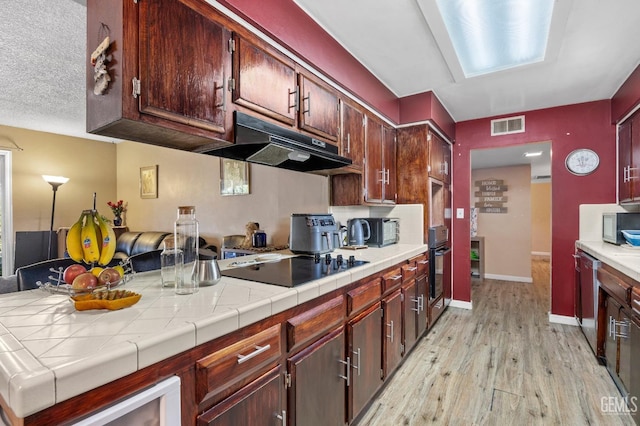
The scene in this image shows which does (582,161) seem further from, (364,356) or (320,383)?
(320,383)

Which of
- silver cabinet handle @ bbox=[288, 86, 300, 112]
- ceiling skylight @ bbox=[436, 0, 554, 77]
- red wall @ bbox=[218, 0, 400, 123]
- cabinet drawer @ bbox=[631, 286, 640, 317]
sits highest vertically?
ceiling skylight @ bbox=[436, 0, 554, 77]

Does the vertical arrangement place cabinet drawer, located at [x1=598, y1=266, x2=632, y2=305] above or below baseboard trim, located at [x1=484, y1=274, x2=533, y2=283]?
above

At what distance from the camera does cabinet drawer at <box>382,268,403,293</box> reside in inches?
79.0

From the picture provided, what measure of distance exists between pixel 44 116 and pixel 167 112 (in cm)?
435

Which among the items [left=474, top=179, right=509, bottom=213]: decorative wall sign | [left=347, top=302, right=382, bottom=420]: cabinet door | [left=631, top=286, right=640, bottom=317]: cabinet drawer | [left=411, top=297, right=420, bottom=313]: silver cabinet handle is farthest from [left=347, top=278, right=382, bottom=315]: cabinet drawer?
[left=474, top=179, right=509, bottom=213]: decorative wall sign

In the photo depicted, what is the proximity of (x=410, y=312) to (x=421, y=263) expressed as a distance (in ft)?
1.68

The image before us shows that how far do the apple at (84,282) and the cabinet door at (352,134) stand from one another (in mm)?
1700

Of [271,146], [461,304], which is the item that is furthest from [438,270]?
[271,146]

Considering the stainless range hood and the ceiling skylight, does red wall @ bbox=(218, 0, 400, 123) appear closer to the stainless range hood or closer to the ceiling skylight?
Answer: the stainless range hood

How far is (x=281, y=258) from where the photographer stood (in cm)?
207

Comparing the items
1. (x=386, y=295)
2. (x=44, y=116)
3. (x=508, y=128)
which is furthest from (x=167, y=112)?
(x=44, y=116)

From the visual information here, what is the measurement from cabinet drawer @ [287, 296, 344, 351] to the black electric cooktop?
0.13m

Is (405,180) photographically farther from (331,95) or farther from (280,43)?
(280,43)

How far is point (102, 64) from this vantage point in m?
1.16
